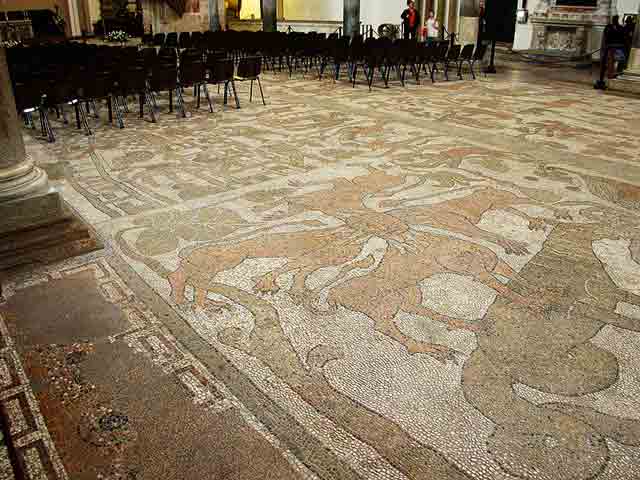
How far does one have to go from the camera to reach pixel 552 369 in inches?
98.3

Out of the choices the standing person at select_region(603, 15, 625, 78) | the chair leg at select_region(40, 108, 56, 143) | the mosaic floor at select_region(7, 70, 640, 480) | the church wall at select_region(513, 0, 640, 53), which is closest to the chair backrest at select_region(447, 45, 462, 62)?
the standing person at select_region(603, 15, 625, 78)

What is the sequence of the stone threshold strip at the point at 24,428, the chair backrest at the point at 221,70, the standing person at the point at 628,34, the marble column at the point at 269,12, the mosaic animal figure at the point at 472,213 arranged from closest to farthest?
the stone threshold strip at the point at 24,428 → the mosaic animal figure at the point at 472,213 → the chair backrest at the point at 221,70 → the standing person at the point at 628,34 → the marble column at the point at 269,12

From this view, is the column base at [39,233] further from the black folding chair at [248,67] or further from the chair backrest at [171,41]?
the chair backrest at [171,41]

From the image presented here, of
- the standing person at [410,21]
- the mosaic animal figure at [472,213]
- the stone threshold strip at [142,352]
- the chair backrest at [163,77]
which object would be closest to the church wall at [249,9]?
the standing person at [410,21]

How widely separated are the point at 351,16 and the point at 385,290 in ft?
48.3

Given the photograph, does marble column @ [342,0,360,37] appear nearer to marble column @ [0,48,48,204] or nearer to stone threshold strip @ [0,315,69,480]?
marble column @ [0,48,48,204]

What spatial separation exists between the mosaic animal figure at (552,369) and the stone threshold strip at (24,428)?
5.32 ft

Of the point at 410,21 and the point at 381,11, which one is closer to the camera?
the point at 410,21

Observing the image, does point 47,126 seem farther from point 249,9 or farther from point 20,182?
point 249,9

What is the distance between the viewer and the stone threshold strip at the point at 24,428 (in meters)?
1.95

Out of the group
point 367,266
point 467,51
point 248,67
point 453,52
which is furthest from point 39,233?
point 467,51

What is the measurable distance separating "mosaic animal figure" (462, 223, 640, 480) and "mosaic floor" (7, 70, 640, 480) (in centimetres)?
1

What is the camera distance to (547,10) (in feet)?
51.6

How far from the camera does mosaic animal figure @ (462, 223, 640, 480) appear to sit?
2039 millimetres
